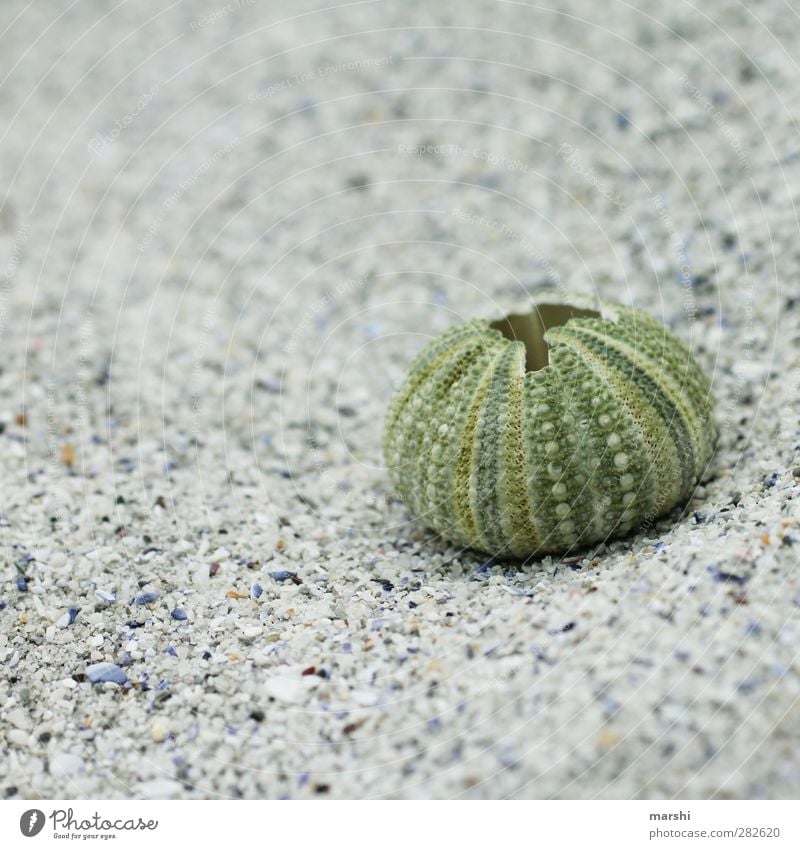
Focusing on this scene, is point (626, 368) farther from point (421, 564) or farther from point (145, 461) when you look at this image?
point (145, 461)

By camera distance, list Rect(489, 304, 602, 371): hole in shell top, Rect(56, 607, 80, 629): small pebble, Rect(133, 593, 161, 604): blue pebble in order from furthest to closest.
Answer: Rect(489, 304, 602, 371): hole in shell top → Rect(133, 593, 161, 604): blue pebble → Rect(56, 607, 80, 629): small pebble

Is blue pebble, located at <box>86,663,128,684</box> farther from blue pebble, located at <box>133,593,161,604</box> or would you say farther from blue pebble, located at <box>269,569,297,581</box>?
blue pebble, located at <box>269,569,297,581</box>

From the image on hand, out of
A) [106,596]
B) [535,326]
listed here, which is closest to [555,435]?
[535,326]

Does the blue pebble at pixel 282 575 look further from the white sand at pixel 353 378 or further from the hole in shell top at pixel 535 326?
the hole in shell top at pixel 535 326

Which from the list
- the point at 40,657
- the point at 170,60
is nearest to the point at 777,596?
the point at 40,657

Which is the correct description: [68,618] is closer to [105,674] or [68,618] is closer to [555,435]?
[105,674]
